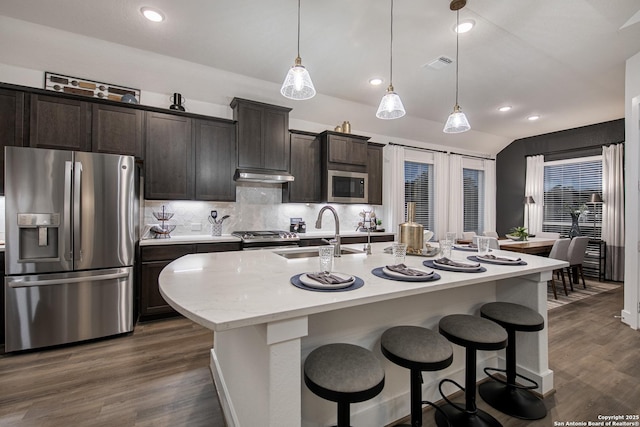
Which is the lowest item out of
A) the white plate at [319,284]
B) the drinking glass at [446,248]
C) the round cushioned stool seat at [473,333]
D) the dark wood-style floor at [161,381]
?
the dark wood-style floor at [161,381]

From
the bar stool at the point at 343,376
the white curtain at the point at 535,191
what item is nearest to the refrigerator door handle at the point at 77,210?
the bar stool at the point at 343,376

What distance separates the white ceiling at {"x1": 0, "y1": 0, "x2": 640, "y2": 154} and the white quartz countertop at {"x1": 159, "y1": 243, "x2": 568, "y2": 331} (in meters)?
2.15

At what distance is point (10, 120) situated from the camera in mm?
2635

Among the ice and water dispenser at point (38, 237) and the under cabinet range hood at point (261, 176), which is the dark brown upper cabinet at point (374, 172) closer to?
the under cabinet range hood at point (261, 176)

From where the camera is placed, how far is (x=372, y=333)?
1.57 metres

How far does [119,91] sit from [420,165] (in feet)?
17.1

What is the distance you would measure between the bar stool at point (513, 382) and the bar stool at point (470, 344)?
186mm

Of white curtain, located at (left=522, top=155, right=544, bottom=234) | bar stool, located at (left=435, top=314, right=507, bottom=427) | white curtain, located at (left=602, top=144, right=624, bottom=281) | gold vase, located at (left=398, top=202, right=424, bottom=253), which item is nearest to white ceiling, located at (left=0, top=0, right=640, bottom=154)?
white curtain, located at (left=602, top=144, right=624, bottom=281)

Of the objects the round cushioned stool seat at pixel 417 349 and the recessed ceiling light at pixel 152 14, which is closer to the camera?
the round cushioned stool seat at pixel 417 349

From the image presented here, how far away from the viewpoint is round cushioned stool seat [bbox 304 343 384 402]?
1.01 metres

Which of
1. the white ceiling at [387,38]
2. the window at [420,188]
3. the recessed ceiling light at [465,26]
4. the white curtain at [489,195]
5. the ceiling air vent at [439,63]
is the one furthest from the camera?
the white curtain at [489,195]

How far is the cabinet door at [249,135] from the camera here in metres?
3.71

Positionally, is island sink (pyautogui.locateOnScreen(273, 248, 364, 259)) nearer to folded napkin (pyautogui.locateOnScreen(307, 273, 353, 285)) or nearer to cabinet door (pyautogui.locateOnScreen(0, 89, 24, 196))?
folded napkin (pyautogui.locateOnScreen(307, 273, 353, 285))

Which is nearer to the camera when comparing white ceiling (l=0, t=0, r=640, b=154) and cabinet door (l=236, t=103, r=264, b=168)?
white ceiling (l=0, t=0, r=640, b=154)
